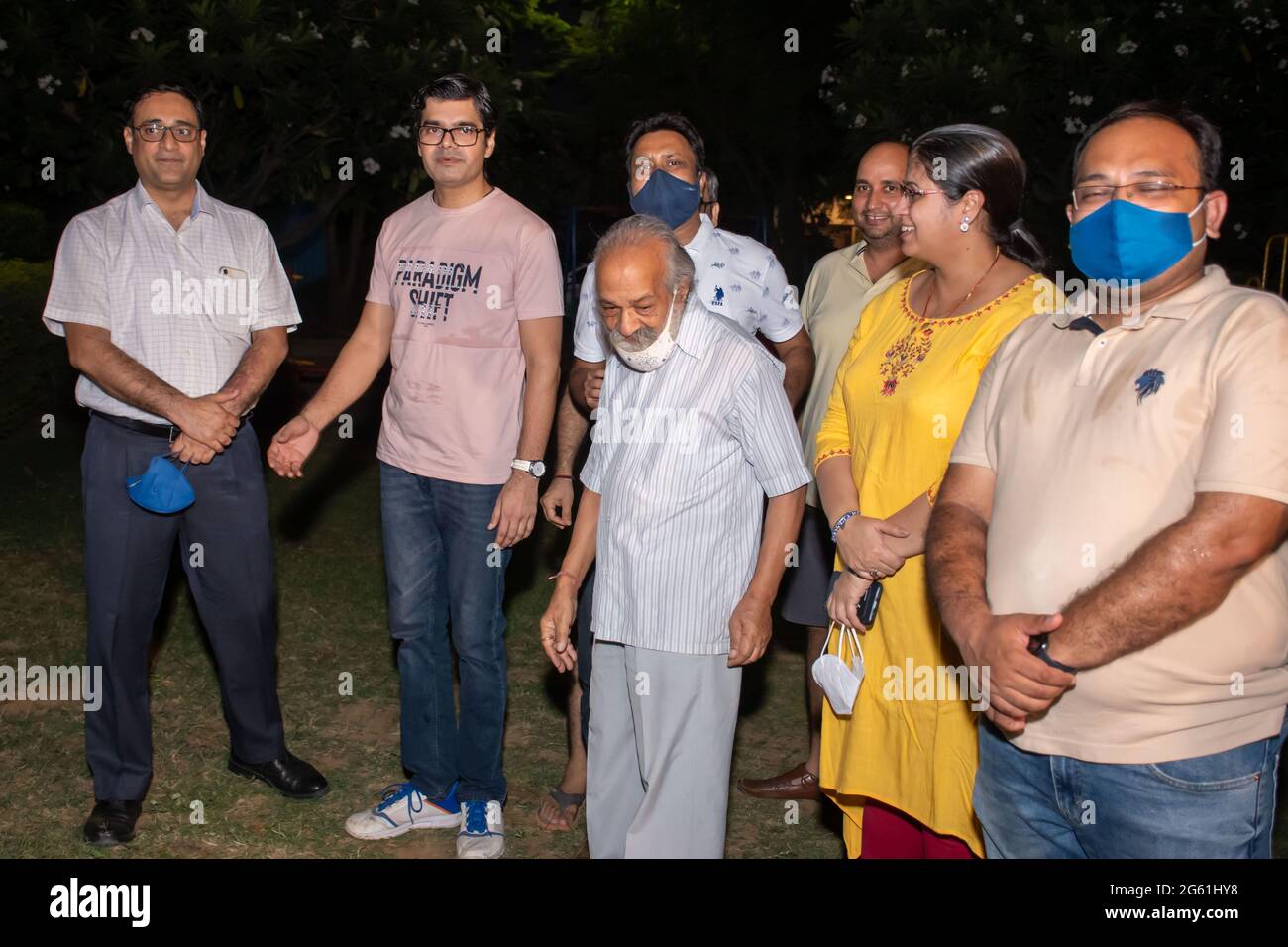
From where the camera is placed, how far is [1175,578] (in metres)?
2.21

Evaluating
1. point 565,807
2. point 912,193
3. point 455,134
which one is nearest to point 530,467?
point 455,134

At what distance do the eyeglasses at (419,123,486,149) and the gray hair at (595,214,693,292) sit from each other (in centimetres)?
103

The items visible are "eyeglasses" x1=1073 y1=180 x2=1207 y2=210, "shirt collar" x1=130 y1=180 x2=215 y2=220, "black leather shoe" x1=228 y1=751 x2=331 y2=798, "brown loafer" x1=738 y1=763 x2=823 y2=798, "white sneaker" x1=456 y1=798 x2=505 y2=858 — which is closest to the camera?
"eyeglasses" x1=1073 y1=180 x2=1207 y2=210

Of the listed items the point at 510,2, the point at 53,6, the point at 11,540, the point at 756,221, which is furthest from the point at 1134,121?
the point at 756,221

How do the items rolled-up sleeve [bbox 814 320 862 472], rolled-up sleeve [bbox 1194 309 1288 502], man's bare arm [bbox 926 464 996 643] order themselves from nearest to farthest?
rolled-up sleeve [bbox 1194 309 1288 502], man's bare arm [bbox 926 464 996 643], rolled-up sleeve [bbox 814 320 862 472]

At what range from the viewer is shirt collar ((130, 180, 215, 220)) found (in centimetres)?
429

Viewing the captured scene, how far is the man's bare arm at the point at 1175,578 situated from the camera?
218 centimetres

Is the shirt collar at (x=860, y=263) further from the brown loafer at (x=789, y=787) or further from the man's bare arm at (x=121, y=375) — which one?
the man's bare arm at (x=121, y=375)

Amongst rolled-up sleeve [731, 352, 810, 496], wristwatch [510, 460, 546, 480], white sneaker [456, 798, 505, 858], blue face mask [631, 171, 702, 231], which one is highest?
blue face mask [631, 171, 702, 231]

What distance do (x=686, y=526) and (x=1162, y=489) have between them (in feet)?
3.97

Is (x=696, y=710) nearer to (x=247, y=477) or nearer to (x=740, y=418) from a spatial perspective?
(x=740, y=418)

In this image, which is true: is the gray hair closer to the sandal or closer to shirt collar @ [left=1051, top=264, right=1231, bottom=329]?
shirt collar @ [left=1051, top=264, right=1231, bottom=329]

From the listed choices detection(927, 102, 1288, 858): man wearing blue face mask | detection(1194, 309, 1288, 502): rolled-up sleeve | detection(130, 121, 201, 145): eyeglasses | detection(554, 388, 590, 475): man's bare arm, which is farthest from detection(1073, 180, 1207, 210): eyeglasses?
detection(130, 121, 201, 145): eyeglasses

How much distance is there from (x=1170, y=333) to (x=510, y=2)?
12.0 meters
